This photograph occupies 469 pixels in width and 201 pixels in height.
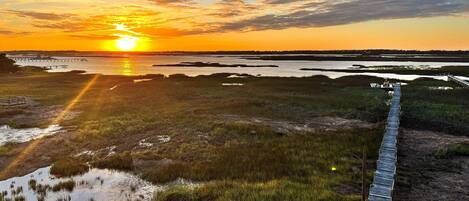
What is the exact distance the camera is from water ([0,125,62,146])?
27.8 m

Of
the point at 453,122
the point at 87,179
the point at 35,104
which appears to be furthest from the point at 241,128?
the point at 35,104

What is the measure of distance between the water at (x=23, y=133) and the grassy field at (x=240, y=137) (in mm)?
1258

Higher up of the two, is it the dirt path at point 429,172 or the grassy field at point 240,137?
the grassy field at point 240,137

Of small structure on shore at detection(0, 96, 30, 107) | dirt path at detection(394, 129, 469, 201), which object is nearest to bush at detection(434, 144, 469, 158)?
dirt path at detection(394, 129, 469, 201)

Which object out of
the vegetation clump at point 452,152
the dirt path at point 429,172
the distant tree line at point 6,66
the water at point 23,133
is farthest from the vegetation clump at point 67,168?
the distant tree line at point 6,66

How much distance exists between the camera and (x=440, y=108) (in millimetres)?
37250

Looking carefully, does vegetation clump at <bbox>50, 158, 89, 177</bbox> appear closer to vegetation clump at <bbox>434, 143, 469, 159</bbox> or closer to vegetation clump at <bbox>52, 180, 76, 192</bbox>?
vegetation clump at <bbox>52, 180, 76, 192</bbox>

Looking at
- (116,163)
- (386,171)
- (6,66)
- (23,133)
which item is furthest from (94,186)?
(6,66)

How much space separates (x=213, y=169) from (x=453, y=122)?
22050 millimetres

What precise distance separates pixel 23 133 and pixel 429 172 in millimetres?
28282

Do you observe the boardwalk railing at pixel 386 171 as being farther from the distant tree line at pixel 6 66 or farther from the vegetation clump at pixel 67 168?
the distant tree line at pixel 6 66

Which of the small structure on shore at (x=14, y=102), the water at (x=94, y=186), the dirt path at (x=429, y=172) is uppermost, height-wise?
the small structure on shore at (x=14, y=102)

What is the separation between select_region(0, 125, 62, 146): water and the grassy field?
1.26 m

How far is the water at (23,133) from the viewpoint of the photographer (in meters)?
27.8
